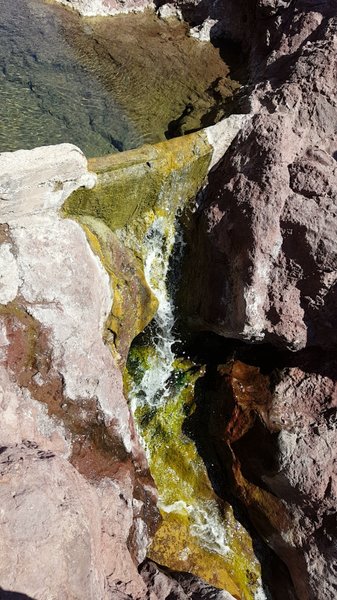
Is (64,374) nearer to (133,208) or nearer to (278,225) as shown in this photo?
(133,208)

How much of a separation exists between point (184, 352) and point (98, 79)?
5029 millimetres

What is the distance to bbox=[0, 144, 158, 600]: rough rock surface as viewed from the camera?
397 cm

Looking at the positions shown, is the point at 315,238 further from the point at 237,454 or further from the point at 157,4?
the point at 157,4

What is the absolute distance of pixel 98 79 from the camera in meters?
8.29

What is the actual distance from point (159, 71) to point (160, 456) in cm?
657

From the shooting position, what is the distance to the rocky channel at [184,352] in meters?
4.39

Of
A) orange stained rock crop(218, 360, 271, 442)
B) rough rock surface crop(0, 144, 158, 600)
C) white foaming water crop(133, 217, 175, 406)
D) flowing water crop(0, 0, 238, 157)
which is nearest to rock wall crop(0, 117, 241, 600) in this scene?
rough rock surface crop(0, 144, 158, 600)

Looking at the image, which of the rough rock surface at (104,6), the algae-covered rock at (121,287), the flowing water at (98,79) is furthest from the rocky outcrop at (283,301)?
the rough rock surface at (104,6)

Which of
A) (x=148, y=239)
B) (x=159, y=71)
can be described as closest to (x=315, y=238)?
(x=148, y=239)

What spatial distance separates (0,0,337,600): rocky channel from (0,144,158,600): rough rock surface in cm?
2

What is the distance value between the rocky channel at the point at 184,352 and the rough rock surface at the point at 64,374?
0.06ft

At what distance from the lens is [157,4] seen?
35.3 ft

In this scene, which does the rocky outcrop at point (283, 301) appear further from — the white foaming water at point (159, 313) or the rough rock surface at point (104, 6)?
the rough rock surface at point (104, 6)

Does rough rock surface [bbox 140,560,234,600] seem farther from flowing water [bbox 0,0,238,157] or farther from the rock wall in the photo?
flowing water [bbox 0,0,238,157]
